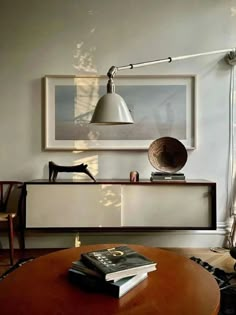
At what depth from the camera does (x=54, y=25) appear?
11.7 feet

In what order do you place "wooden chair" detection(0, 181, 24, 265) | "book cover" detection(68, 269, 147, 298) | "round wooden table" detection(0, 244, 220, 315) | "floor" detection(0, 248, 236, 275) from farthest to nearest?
"wooden chair" detection(0, 181, 24, 265), "floor" detection(0, 248, 236, 275), "book cover" detection(68, 269, 147, 298), "round wooden table" detection(0, 244, 220, 315)

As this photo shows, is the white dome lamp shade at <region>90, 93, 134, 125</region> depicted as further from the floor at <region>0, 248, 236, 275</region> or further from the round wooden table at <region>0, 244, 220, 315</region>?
the floor at <region>0, 248, 236, 275</region>

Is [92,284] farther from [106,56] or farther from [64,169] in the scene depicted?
[106,56]

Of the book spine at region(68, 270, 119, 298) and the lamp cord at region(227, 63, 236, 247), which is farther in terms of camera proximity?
the lamp cord at region(227, 63, 236, 247)

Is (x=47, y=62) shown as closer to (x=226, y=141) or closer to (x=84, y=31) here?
(x=84, y=31)

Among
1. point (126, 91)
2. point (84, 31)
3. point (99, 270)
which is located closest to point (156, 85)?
point (126, 91)

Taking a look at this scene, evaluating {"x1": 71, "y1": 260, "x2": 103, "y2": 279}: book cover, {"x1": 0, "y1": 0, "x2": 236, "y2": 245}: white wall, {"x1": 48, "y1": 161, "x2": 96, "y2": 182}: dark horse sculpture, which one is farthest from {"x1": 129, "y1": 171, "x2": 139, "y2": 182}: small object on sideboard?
{"x1": 71, "y1": 260, "x2": 103, "y2": 279}: book cover

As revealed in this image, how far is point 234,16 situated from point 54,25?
194cm

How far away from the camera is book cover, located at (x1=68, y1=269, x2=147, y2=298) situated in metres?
1.30

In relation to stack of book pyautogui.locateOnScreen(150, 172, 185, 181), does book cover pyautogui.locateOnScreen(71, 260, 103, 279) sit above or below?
below

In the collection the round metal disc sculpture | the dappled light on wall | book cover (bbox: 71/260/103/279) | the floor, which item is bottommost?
the floor

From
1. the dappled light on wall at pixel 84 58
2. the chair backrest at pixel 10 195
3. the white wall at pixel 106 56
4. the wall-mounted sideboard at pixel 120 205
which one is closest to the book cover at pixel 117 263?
the wall-mounted sideboard at pixel 120 205

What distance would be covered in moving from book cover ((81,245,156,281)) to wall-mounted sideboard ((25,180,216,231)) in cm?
155

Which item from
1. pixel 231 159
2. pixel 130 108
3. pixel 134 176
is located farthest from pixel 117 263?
pixel 231 159
